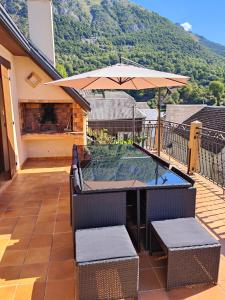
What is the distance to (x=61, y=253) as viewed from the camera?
2928 millimetres

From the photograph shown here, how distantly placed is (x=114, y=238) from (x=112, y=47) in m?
43.3

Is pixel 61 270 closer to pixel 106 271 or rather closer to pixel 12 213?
pixel 106 271

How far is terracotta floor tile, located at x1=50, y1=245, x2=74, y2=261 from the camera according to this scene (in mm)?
2838

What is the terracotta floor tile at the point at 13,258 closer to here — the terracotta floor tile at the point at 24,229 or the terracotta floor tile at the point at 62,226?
the terracotta floor tile at the point at 24,229

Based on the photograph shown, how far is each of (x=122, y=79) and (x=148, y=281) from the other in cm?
418

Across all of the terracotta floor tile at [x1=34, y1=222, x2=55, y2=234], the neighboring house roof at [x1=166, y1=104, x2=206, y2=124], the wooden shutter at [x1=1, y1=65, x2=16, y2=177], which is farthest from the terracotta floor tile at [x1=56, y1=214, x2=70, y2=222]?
the neighboring house roof at [x1=166, y1=104, x2=206, y2=124]

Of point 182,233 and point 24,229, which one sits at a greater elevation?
point 182,233

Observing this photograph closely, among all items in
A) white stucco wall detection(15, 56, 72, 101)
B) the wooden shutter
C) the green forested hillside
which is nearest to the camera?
the wooden shutter

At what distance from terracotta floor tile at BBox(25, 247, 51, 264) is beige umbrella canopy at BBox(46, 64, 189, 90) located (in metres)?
2.35

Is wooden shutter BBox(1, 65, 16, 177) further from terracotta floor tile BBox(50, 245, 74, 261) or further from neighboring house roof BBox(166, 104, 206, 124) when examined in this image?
neighboring house roof BBox(166, 104, 206, 124)

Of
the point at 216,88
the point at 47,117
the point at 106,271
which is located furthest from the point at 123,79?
the point at 216,88

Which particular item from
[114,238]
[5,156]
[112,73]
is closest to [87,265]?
[114,238]

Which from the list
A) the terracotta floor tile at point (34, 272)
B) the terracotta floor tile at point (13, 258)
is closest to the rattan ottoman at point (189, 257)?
the terracotta floor tile at point (34, 272)

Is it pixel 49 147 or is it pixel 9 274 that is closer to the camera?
pixel 9 274
